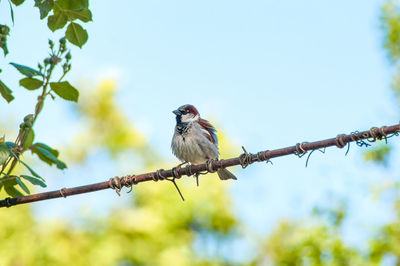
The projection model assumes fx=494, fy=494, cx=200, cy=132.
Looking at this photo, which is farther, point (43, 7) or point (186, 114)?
point (186, 114)

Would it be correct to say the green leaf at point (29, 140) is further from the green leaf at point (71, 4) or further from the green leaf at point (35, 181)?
the green leaf at point (71, 4)

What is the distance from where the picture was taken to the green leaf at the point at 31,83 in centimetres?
180

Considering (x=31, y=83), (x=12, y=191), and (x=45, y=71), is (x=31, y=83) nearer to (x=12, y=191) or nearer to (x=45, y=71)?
(x=45, y=71)

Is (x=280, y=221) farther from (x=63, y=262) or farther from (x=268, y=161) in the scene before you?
(x=268, y=161)

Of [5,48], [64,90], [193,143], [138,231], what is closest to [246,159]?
[64,90]

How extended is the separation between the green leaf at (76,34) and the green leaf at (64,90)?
0.55ft

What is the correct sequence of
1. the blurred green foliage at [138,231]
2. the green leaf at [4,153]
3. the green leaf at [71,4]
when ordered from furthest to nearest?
the blurred green foliage at [138,231] → the green leaf at [71,4] → the green leaf at [4,153]

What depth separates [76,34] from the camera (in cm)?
185

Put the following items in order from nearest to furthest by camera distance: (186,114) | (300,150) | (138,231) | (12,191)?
(300,150) < (12,191) < (186,114) < (138,231)

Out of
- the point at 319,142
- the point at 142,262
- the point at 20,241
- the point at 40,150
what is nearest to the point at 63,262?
the point at 20,241

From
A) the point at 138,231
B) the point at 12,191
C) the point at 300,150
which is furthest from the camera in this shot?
the point at 138,231

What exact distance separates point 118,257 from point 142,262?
448 millimetres

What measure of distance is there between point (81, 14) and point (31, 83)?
314 millimetres

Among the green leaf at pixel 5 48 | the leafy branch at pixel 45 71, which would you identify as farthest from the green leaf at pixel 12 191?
the green leaf at pixel 5 48
